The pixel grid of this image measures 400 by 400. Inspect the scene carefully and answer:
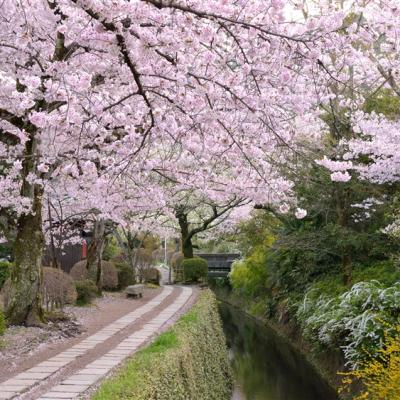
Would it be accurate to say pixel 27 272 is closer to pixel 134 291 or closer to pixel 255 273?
pixel 134 291

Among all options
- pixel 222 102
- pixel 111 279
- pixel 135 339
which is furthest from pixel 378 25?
pixel 111 279

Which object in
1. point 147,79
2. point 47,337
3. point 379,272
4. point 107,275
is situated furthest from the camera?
point 107,275

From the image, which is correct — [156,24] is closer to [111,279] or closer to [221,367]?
Result: [221,367]

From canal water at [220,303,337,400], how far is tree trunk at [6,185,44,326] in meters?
4.49

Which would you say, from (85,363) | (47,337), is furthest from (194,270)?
(85,363)

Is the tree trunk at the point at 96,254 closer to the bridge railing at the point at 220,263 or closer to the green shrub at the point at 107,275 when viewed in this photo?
the green shrub at the point at 107,275

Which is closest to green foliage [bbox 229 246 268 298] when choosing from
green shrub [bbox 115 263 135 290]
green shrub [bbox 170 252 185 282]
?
green shrub [bbox 170 252 185 282]

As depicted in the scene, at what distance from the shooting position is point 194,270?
78.4 ft

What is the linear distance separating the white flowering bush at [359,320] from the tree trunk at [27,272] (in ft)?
16.8

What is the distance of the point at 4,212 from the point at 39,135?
9.62 feet

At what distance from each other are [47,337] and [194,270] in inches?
603

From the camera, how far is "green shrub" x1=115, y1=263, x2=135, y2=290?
18.6 metres

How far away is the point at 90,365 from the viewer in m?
6.66

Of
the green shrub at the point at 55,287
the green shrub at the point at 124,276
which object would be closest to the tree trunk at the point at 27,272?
the green shrub at the point at 55,287
